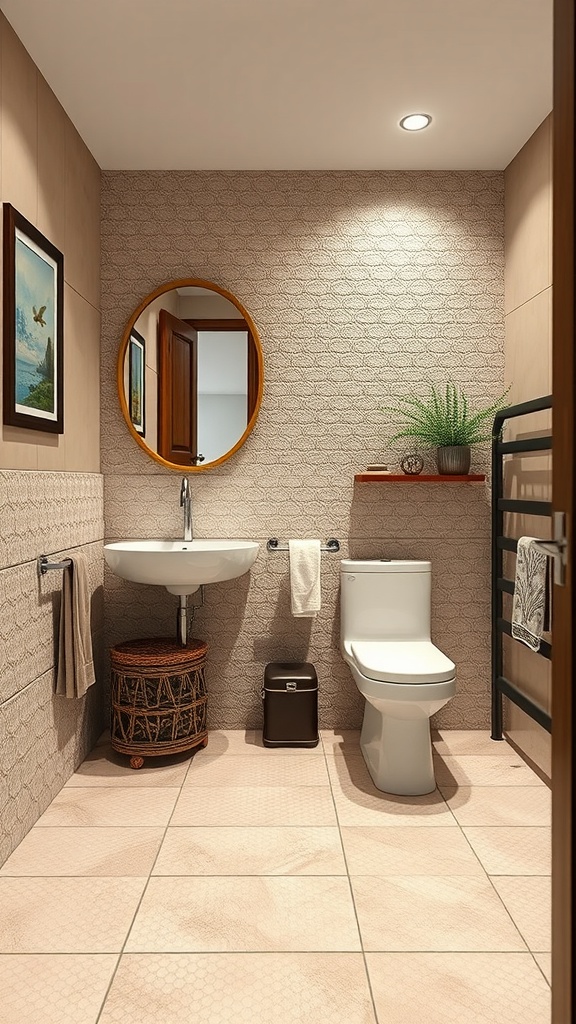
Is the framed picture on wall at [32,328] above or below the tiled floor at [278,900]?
above

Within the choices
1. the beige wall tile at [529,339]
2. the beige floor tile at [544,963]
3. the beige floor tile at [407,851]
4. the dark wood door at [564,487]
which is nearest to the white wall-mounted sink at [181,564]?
the beige floor tile at [407,851]

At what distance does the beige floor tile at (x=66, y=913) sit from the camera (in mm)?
1837

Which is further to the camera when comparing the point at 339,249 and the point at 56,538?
the point at 339,249

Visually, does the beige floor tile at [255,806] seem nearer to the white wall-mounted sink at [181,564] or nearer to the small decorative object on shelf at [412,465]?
the white wall-mounted sink at [181,564]

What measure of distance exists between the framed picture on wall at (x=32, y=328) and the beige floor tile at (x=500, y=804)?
1.90 meters

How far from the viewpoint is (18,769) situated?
232 cm

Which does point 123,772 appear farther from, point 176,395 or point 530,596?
point 530,596

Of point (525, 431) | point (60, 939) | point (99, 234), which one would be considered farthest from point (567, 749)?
point (99, 234)

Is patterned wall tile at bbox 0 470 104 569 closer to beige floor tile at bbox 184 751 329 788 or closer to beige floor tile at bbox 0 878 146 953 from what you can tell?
beige floor tile at bbox 0 878 146 953

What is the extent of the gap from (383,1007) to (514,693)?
63.8 inches

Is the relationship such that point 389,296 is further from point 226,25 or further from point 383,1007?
point 383,1007

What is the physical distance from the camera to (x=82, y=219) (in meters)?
3.08

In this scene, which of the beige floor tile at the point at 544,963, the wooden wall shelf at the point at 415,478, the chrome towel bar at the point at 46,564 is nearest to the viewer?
the beige floor tile at the point at 544,963

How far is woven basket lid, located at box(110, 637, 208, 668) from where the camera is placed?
2.96m
